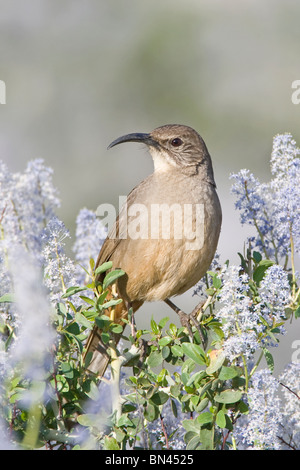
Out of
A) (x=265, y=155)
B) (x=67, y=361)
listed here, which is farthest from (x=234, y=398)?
(x=265, y=155)

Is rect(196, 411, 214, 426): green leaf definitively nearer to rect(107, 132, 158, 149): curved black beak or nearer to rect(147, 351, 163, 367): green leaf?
rect(147, 351, 163, 367): green leaf

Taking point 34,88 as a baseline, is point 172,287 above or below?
below

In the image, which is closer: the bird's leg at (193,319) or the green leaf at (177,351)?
the green leaf at (177,351)

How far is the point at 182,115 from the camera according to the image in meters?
8.21

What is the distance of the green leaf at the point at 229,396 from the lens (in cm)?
232

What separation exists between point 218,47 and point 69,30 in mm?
1656

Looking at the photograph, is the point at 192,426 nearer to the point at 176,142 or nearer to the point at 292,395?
the point at 292,395

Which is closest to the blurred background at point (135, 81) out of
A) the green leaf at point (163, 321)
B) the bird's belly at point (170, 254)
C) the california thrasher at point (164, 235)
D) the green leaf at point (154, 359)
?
the california thrasher at point (164, 235)

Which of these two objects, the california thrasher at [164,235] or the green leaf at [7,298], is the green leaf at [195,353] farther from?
the california thrasher at [164,235]

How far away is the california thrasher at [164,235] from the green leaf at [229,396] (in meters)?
1.56

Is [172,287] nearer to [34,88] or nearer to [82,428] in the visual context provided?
[82,428]

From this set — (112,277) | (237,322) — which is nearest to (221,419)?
(237,322)

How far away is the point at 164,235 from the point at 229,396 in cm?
163

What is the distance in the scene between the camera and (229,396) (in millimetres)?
2332
